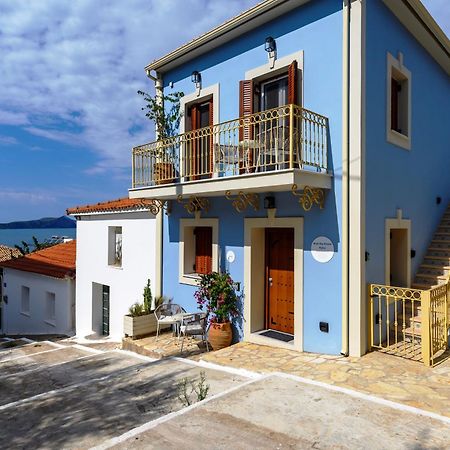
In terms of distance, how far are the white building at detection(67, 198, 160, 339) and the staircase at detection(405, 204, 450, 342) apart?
6.87 meters

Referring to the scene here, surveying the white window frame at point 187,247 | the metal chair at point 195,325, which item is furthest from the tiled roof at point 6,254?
the metal chair at point 195,325

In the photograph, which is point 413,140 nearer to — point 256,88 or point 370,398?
point 256,88

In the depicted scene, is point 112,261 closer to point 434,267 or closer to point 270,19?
point 270,19

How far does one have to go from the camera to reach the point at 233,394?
5328 mm

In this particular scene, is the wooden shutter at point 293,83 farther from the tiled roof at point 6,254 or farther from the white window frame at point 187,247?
the tiled roof at point 6,254

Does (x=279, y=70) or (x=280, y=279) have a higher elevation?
(x=279, y=70)

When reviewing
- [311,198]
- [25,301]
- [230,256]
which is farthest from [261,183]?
[25,301]

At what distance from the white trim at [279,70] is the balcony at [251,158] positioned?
69 centimetres

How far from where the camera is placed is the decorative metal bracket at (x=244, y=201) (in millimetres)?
8570

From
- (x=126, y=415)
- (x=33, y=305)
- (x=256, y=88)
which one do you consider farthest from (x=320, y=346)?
(x=33, y=305)

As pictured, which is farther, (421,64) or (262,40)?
(421,64)

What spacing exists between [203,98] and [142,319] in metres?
6.22

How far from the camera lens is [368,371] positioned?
6238mm

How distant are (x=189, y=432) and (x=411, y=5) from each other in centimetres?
919
